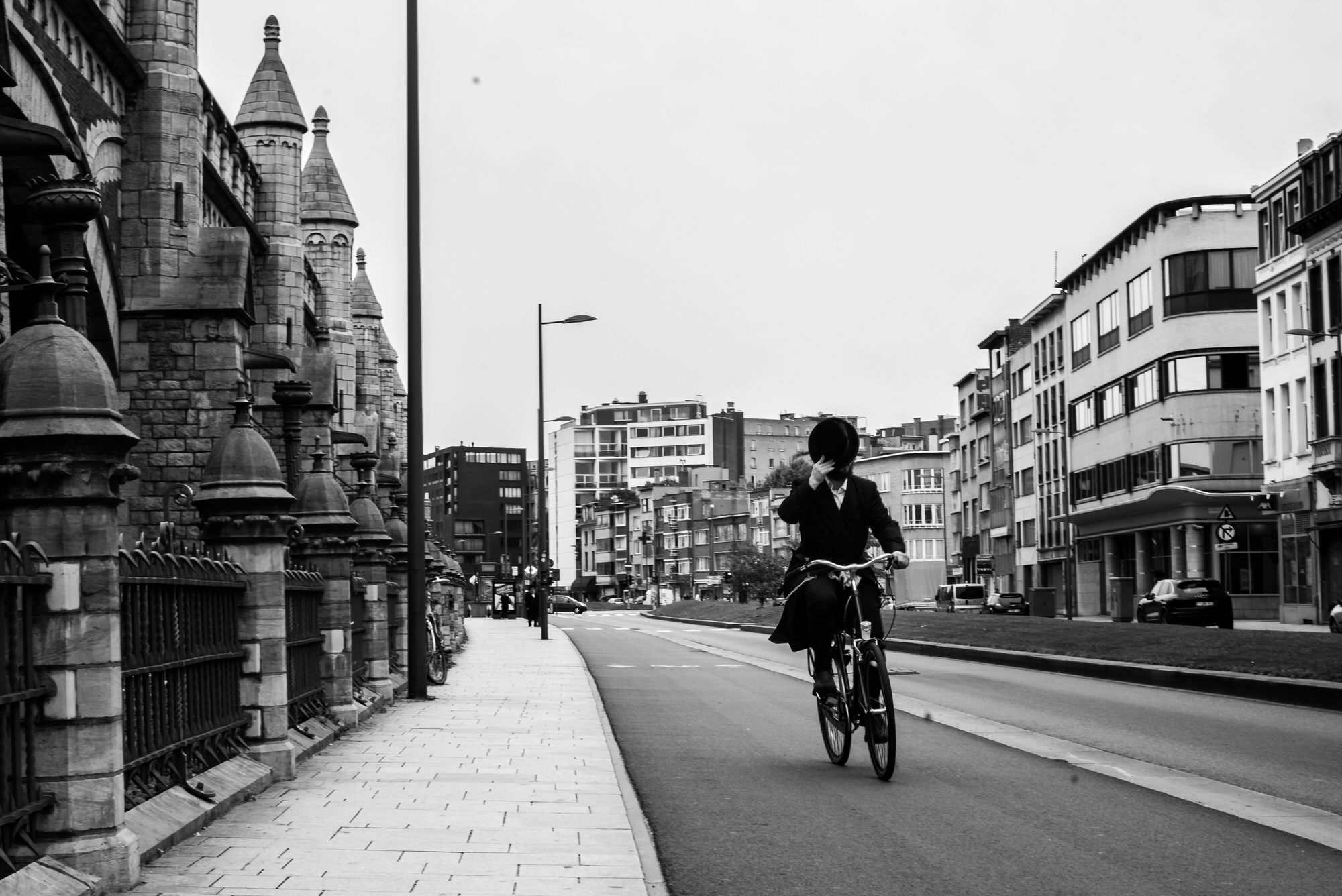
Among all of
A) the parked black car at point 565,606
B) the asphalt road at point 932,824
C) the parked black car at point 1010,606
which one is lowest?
the parked black car at point 565,606

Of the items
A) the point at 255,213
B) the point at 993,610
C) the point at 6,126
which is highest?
the point at 255,213

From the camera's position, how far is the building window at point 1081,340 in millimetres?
73875

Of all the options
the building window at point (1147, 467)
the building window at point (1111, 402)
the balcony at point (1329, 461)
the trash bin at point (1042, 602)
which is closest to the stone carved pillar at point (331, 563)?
the balcony at point (1329, 461)

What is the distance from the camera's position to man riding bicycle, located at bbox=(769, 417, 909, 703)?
9797mm

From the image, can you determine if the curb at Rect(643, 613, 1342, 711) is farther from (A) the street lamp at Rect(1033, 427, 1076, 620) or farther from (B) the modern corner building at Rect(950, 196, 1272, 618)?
(A) the street lamp at Rect(1033, 427, 1076, 620)

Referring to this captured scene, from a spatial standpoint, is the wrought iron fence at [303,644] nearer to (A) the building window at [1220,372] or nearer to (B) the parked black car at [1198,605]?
(B) the parked black car at [1198,605]

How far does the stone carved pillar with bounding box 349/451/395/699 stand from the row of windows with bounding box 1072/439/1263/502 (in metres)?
46.8

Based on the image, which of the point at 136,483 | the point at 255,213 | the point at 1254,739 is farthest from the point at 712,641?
the point at 1254,739

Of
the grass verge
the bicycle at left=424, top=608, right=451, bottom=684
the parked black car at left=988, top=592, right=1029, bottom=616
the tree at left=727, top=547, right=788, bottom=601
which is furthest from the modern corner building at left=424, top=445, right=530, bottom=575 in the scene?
the bicycle at left=424, top=608, right=451, bottom=684

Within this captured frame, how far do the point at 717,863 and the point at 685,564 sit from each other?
156001mm

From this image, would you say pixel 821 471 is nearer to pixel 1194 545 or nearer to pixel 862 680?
pixel 862 680

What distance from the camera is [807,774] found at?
33.6 ft

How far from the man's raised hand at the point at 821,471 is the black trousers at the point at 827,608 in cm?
58

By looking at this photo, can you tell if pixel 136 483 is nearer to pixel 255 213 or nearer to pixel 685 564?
pixel 255 213
